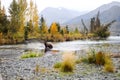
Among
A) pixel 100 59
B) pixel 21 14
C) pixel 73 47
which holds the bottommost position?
pixel 73 47

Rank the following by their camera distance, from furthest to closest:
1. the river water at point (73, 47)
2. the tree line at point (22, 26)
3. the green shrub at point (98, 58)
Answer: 1. the tree line at point (22, 26)
2. the river water at point (73, 47)
3. the green shrub at point (98, 58)

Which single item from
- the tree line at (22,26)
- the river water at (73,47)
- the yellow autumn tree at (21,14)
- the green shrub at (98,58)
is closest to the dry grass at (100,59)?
the green shrub at (98,58)

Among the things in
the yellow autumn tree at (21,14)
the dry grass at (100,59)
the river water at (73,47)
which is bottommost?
the river water at (73,47)

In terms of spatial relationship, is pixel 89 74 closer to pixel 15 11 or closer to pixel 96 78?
pixel 96 78

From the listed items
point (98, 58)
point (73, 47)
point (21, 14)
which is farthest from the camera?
point (21, 14)

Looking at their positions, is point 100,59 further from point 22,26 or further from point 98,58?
point 22,26

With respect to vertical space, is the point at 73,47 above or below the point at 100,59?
below

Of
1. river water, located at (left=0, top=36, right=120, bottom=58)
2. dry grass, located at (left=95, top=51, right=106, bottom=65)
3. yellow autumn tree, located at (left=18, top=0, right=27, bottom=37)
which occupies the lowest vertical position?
river water, located at (left=0, top=36, right=120, bottom=58)

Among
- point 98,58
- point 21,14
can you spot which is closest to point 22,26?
point 21,14

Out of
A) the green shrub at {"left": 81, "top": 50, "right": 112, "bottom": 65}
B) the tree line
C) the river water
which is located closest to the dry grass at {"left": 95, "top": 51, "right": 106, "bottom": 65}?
the green shrub at {"left": 81, "top": 50, "right": 112, "bottom": 65}

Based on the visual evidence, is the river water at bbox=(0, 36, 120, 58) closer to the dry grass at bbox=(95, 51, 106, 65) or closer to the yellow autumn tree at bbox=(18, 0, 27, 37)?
the dry grass at bbox=(95, 51, 106, 65)

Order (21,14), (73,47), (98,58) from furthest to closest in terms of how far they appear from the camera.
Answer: (21,14), (73,47), (98,58)

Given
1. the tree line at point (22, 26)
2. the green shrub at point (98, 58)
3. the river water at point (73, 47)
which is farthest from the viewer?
the tree line at point (22, 26)

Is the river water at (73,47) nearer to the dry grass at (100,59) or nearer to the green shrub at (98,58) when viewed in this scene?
the green shrub at (98,58)
